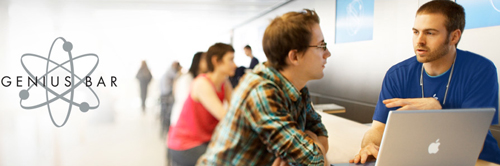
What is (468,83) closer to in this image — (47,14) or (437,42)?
(437,42)

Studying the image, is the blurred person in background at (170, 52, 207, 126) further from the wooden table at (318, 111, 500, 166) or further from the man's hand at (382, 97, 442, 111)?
the man's hand at (382, 97, 442, 111)

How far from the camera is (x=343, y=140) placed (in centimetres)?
169

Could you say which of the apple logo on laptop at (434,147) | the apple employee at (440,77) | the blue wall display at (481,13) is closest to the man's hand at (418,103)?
the apple employee at (440,77)

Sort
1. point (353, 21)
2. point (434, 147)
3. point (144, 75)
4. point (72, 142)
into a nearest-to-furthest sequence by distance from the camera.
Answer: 1. point (434, 147)
2. point (353, 21)
3. point (72, 142)
4. point (144, 75)

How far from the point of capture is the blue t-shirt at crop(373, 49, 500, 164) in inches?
52.7

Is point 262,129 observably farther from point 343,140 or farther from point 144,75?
point 144,75

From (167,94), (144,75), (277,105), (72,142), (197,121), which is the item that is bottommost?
(72,142)

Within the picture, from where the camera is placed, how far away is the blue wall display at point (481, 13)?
178 cm

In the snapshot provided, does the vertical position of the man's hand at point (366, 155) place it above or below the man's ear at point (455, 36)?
below

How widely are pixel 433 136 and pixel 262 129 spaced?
Result: 44cm

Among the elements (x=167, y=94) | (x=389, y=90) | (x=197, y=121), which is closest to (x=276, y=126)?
(x=389, y=90)

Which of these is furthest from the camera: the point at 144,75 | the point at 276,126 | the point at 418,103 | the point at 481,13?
the point at 144,75

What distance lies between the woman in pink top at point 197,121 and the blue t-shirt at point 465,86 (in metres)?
0.85

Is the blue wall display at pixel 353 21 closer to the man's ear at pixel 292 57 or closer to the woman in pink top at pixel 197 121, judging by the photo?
the woman in pink top at pixel 197 121
